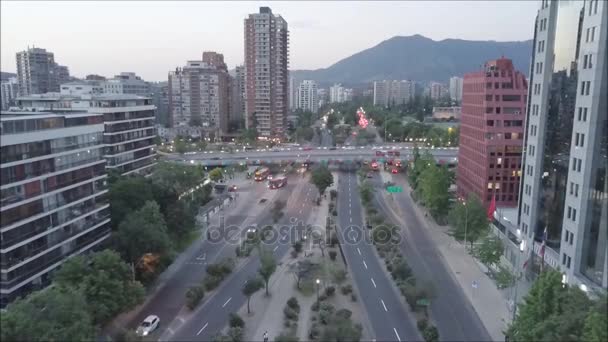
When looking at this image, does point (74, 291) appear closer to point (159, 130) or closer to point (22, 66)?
point (159, 130)

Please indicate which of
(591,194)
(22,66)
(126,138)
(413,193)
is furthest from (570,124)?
(22,66)

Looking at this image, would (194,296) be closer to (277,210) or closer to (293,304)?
(293,304)

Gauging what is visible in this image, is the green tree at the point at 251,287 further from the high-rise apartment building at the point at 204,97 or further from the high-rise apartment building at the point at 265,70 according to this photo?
the high-rise apartment building at the point at 204,97

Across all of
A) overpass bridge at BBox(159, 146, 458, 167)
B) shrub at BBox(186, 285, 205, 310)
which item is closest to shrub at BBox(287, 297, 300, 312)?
shrub at BBox(186, 285, 205, 310)

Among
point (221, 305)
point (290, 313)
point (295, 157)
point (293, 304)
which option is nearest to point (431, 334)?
point (290, 313)

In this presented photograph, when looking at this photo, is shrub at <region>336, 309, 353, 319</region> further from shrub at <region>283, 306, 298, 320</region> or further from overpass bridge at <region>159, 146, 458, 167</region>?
overpass bridge at <region>159, 146, 458, 167</region>
